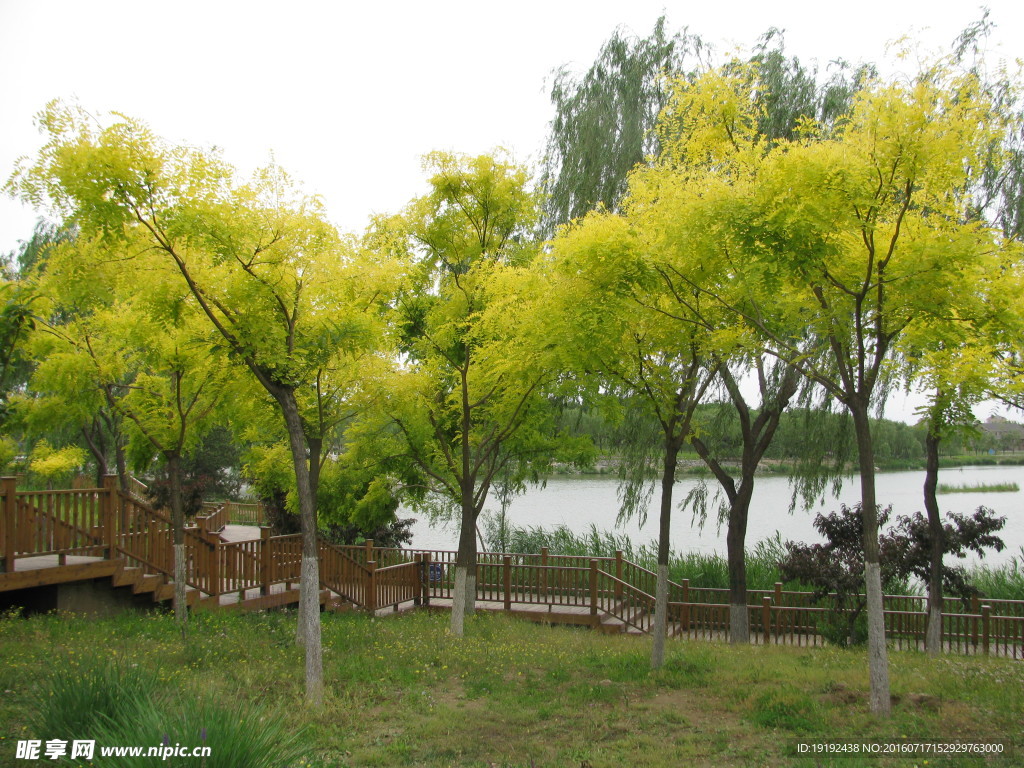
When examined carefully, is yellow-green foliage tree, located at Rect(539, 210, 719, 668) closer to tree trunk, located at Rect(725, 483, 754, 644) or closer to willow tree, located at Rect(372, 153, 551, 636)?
willow tree, located at Rect(372, 153, 551, 636)

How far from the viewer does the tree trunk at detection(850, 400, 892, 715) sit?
6395 millimetres

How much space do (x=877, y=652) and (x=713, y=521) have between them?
30642 mm

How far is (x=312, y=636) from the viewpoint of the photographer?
6.94 meters

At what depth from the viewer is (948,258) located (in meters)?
6.07

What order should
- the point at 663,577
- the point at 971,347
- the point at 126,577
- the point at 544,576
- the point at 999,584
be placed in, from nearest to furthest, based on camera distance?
1. the point at 971,347
2. the point at 663,577
3. the point at 126,577
4. the point at 544,576
5. the point at 999,584

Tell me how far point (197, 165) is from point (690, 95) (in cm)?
534

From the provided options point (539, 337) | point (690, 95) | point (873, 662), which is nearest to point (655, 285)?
point (539, 337)

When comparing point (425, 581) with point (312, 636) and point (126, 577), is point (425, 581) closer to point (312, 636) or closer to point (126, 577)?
point (126, 577)

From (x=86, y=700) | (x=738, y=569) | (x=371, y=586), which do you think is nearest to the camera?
(x=86, y=700)

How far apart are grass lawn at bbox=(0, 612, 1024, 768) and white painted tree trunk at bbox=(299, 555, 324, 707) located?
0.15 m

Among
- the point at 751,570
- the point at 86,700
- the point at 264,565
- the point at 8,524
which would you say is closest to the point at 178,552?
the point at 8,524

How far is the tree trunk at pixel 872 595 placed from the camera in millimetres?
6395

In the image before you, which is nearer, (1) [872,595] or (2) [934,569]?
(1) [872,595]

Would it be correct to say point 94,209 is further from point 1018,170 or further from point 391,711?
point 1018,170
